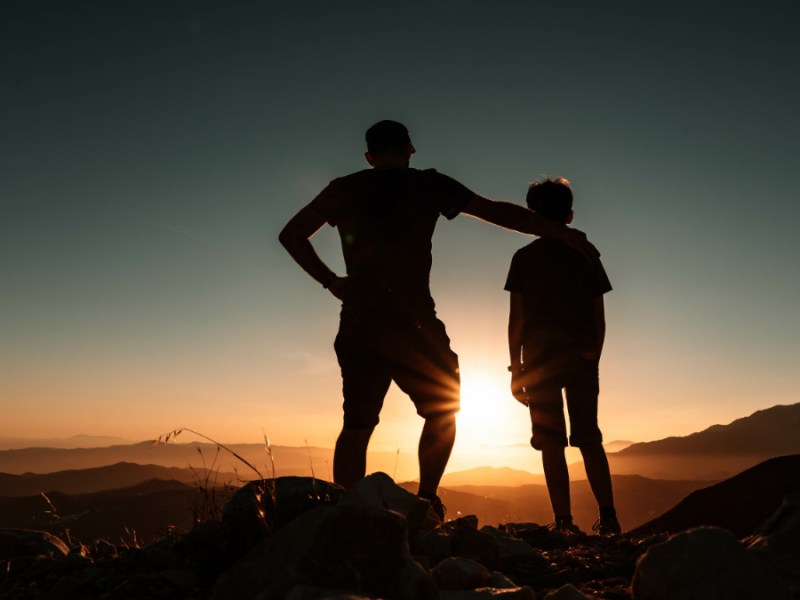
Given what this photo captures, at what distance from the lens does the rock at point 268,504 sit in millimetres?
2545

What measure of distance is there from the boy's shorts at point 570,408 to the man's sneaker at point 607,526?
1.73 feet

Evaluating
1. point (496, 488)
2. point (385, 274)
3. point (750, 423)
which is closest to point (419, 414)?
point (385, 274)

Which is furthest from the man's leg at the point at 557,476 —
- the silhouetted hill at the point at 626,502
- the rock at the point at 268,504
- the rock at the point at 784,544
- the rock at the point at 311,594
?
the silhouetted hill at the point at 626,502

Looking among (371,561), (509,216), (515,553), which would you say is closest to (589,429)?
(515,553)

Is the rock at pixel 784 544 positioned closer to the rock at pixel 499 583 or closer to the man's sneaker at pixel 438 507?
the rock at pixel 499 583

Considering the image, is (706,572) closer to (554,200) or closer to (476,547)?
(476,547)

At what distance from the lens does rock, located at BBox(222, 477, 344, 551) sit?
2.54 metres

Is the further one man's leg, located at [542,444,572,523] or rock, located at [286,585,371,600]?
man's leg, located at [542,444,572,523]


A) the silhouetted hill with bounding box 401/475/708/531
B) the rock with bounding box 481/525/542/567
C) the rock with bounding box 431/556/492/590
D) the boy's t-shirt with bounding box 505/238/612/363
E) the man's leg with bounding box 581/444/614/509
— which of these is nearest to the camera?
the rock with bounding box 431/556/492/590

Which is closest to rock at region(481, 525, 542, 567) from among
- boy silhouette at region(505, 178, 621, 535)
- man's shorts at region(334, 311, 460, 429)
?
man's shorts at region(334, 311, 460, 429)

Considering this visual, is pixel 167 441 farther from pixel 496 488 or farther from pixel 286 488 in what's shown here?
pixel 496 488

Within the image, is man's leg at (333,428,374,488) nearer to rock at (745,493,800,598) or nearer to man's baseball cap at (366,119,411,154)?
man's baseball cap at (366,119,411,154)

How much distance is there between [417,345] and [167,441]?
1.35m

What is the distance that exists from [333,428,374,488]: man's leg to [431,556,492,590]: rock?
1170mm
